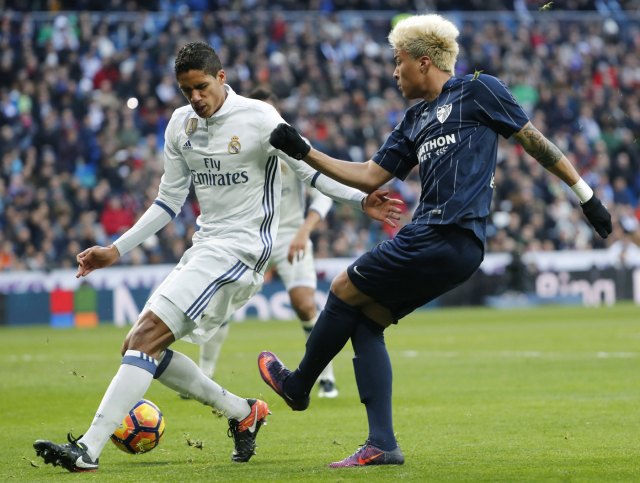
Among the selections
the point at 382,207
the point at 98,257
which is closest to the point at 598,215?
the point at 382,207

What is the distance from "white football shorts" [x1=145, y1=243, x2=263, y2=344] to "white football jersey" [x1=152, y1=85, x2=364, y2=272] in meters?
0.09

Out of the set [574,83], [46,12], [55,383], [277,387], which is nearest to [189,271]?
[277,387]

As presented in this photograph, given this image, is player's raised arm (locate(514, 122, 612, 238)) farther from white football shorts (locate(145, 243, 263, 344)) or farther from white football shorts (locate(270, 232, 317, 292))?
white football shorts (locate(270, 232, 317, 292))

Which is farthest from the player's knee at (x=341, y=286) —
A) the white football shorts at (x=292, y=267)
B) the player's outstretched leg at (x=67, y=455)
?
the white football shorts at (x=292, y=267)

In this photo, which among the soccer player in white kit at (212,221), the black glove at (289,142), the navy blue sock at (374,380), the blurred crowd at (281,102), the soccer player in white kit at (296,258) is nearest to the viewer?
the black glove at (289,142)

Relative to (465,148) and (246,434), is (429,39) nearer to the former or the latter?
(465,148)

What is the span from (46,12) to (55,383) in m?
17.4

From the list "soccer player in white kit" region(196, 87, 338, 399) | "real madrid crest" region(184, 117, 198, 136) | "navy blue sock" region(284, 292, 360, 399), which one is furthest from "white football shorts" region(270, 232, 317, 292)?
"navy blue sock" region(284, 292, 360, 399)

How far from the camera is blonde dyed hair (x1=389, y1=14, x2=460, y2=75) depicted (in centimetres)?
637

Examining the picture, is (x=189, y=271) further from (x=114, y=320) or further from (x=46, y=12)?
(x=46, y=12)

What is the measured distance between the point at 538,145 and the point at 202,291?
6.65ft

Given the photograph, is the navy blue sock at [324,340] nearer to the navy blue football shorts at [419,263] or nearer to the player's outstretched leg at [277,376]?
the player's outstretched leg at [277,376]

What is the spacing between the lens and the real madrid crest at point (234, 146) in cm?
688

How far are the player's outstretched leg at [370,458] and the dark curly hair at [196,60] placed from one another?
7.57 ft
